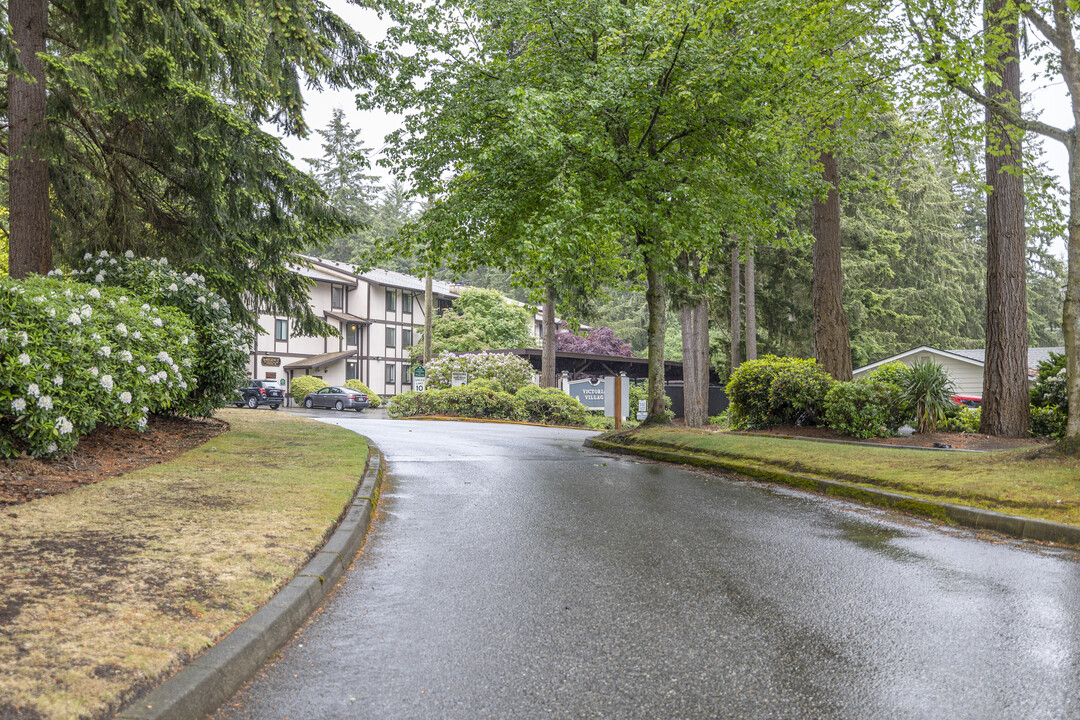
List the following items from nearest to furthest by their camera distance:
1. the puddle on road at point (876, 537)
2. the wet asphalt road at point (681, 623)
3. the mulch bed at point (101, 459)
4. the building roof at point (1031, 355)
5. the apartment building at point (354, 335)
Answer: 1. the wet asphalt road at point (681, 623)
2. the puddle on road at point (876, 537)
3. the mulch bed at point (101, 459)
4. the building roof at point (1031, 355)
5. the apartment building at point (354, 335)

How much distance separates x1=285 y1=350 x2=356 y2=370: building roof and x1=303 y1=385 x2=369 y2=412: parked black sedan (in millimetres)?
6586

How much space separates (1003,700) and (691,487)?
7138 mm

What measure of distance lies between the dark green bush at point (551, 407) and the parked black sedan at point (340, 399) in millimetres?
14613

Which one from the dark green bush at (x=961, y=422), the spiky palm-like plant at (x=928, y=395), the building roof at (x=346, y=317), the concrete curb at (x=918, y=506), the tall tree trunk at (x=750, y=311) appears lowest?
the concrete curb at (x=918, y=506)

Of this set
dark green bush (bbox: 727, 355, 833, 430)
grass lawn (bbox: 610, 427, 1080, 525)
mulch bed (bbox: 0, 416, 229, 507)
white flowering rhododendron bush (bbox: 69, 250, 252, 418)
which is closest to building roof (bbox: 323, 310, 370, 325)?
white flowering rhododendron bush (bbox: 69, 250, 252, 418)

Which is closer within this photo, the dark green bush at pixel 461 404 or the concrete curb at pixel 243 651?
the concrete curb at pixel 243 651

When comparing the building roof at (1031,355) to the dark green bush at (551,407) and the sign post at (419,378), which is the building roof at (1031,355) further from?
the sign post at (419,378)

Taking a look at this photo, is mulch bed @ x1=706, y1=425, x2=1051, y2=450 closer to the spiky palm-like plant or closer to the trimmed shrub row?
the spiky palm-like plant

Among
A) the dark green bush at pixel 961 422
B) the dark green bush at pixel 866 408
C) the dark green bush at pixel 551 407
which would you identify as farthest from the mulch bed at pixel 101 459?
the dark green bush at pixel 551 407

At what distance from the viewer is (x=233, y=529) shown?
6.18 metres

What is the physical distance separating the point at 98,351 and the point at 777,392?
42.1 ft

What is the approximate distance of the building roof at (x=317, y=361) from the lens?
5153 cm

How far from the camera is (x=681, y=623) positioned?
15.4ft

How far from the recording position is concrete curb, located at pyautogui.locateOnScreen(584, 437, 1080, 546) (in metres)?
7.20
